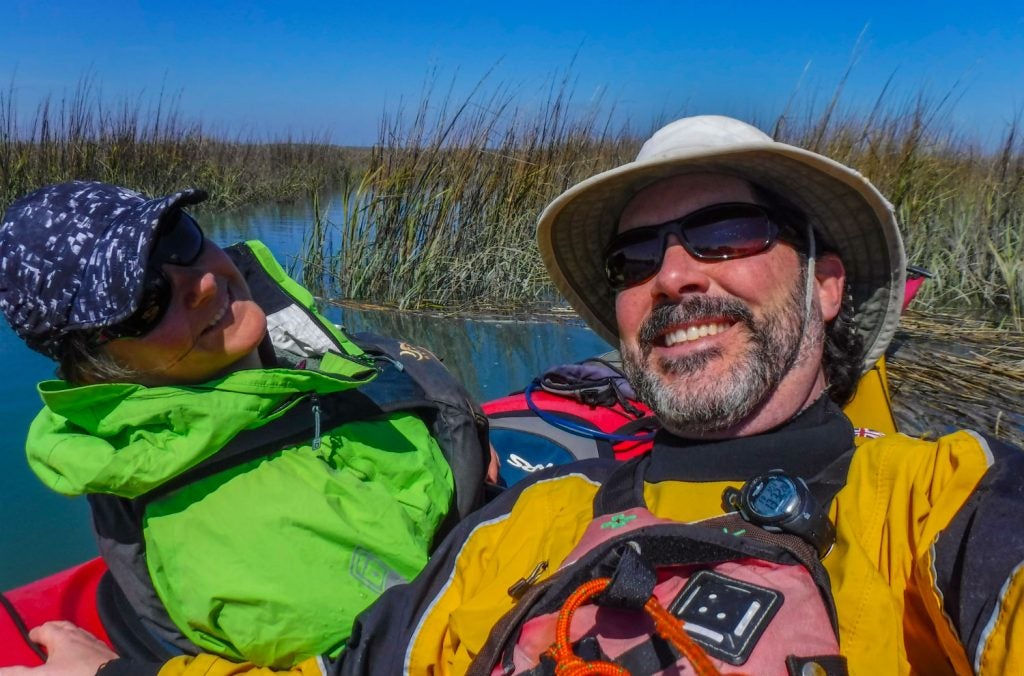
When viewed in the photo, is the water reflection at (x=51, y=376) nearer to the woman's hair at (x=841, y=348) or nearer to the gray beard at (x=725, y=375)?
the gray beard at (x=725, y=375)

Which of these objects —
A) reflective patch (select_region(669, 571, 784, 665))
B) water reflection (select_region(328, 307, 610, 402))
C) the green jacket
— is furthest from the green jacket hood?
water reflection (select_region(328, 307, 610, 402))

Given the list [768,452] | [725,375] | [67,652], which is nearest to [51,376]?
[67,652]

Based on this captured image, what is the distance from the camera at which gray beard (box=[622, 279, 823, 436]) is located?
4.58ft

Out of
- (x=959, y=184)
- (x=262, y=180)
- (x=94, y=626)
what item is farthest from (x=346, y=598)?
(x=262, y=180)

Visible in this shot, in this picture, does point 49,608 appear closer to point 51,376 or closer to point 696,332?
point 696,332

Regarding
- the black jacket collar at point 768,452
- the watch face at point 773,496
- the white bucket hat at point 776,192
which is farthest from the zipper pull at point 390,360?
the watch face at point 773,496

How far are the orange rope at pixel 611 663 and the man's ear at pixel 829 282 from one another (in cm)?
94

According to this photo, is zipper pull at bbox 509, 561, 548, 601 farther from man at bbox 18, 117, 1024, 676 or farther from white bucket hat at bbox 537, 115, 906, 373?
white bucket hat at bbox 537, 115, 906, 373

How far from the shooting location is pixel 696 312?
57.5 inches

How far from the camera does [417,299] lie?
19.8ft

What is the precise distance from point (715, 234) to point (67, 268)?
1.26 m

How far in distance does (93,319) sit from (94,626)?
76 cm

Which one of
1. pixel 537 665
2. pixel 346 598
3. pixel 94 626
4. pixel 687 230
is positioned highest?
pixel 687 230

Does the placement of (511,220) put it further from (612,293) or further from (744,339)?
(744,339)
